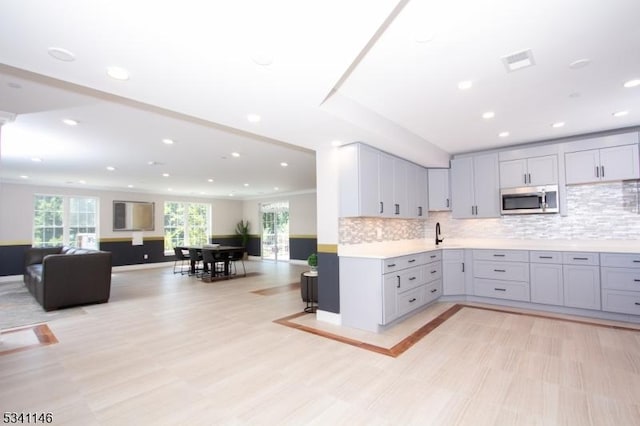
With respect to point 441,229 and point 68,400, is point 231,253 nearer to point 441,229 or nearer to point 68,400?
point 441,229

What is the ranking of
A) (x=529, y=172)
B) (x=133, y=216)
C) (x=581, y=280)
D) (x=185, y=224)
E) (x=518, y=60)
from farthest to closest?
(x=185, y=224) < (x=133, y=216) < (x=529, y=172) < (x=581, y=280) < (x=518, y=60)

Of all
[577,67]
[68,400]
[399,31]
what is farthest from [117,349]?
[577,67]

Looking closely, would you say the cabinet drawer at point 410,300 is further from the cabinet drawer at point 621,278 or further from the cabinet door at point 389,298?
the cabinet drawer at point 621,278

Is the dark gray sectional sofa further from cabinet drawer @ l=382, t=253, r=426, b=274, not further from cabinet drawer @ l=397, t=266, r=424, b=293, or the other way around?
cabinet drawer @ l=397, t=266, r=424, b=293

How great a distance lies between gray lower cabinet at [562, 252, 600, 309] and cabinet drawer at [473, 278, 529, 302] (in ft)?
1.62

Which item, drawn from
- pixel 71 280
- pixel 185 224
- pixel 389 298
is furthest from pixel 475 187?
pixel 185 224

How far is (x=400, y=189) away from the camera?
4902 mm

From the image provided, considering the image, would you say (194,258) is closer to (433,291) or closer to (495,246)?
(433,291)

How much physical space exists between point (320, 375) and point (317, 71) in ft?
8.06

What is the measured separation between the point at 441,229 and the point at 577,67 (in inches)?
144

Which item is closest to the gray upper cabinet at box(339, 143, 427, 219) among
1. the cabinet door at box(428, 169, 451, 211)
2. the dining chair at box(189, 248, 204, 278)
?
the cabinet door at box(428, 169, 451, 211)

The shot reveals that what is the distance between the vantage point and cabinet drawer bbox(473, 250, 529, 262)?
4.54 metres

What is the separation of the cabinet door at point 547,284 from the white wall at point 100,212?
417 inches

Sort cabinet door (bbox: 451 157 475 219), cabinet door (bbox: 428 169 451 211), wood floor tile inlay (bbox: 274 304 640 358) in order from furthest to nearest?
cabinet door (bbox: 428 169 451 211), cabinet door (bbox: 451 157 475 219), wood floor tile inlay (bbox: 274 304 640 358)
